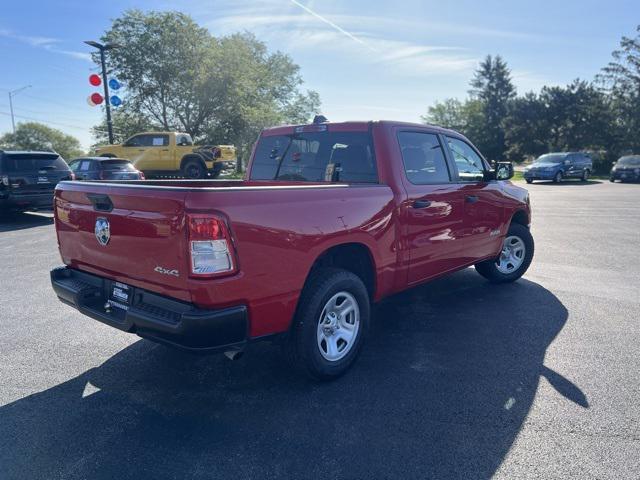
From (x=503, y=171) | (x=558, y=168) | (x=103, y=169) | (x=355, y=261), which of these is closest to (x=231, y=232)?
(x=355, y=261)

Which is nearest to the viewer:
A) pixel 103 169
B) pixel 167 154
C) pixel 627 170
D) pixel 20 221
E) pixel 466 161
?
pixel 466 161

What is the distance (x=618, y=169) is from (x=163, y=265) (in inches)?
1210

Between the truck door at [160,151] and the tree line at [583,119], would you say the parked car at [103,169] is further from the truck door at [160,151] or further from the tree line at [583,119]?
the tree line at [583,119]

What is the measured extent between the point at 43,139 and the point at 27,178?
104129 mm

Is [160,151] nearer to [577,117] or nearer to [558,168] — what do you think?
[558,168]

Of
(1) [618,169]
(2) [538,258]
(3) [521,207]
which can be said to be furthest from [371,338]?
(1) [618,169]

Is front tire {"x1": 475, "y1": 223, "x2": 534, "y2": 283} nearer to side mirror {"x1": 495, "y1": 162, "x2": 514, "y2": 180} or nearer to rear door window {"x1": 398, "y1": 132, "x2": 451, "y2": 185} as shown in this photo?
side mirror {"x1": 495, "y1": 162, "x2": 514, "y2": 180}

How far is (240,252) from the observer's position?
247cm

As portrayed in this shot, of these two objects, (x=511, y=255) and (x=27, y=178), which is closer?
(x=511, y=255)

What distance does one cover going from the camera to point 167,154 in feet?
68.4

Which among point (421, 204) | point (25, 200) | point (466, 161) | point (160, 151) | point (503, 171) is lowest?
point (25, 200)

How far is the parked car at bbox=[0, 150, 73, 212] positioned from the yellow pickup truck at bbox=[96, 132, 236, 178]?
9.94m

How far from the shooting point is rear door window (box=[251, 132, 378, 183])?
3855mm

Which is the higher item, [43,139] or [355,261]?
[43,139]
